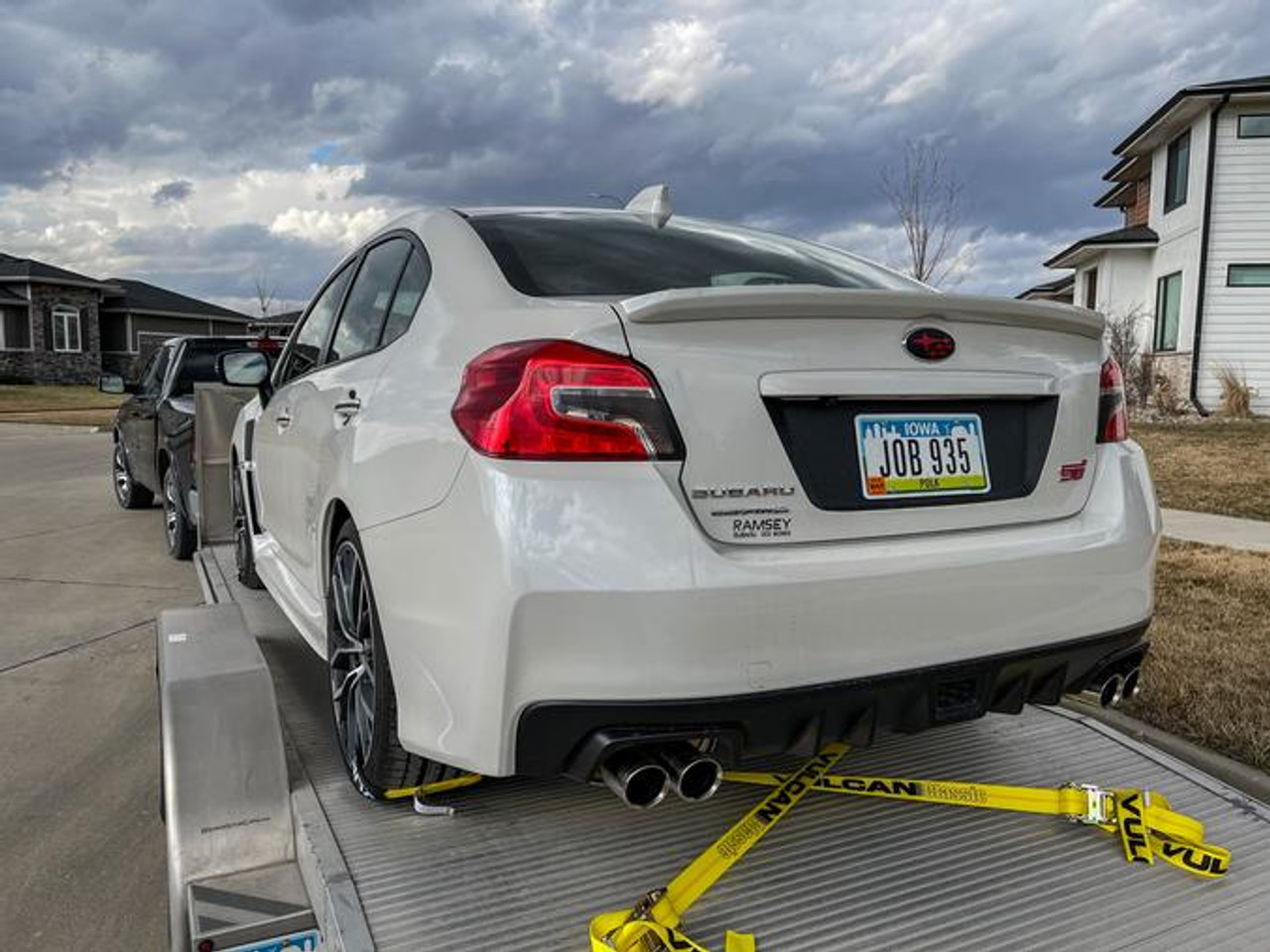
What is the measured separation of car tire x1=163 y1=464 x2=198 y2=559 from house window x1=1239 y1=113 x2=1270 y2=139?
18.3 metres

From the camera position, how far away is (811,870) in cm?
218

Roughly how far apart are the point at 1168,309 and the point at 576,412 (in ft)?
68.8

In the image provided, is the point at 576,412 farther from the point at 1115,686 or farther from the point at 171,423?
the point at 171,423

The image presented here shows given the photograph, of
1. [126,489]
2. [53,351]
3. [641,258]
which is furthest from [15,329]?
[641,258]

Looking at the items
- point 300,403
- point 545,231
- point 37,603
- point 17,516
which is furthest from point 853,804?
point 17,516

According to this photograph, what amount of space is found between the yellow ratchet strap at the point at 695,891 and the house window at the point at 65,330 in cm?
4426

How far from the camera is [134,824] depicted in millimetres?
3043

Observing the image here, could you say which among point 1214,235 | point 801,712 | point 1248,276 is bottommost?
point 801,712

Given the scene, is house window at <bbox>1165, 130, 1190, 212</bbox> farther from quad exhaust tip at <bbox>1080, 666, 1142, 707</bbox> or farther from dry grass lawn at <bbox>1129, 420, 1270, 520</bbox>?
quad exhaust tip at <bbox>1080, 666, 1142, 707</bbox>

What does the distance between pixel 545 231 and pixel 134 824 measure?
7.17ft

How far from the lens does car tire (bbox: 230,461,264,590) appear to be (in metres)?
4.35

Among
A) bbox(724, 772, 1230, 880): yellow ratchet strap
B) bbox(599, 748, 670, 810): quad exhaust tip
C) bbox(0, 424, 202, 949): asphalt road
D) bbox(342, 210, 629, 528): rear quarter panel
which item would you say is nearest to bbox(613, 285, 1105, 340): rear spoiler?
bbox(342, 210, 629, 528): rear quarter panel

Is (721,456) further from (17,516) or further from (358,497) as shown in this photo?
(17,516)

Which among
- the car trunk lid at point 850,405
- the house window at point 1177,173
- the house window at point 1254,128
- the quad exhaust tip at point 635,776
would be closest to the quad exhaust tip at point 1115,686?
the car trunk lid at point 850,405
